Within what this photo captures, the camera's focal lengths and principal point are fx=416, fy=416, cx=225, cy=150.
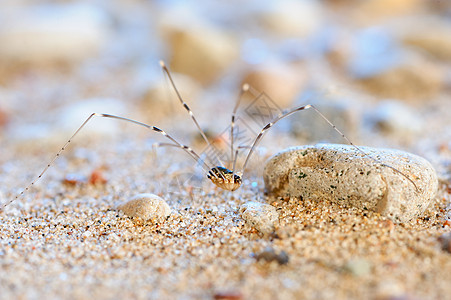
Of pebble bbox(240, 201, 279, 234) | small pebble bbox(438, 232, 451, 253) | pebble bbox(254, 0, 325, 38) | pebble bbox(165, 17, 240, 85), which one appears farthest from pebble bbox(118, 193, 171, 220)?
pebble bbox(254, 0, 325, 38)

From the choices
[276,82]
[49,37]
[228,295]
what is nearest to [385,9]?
[276,82]

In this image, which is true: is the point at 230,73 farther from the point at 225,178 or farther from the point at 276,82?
the point at 225,178

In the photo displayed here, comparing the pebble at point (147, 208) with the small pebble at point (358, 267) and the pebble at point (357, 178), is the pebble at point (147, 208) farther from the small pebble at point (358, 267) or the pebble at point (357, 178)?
the small pebble at point (358, 267)

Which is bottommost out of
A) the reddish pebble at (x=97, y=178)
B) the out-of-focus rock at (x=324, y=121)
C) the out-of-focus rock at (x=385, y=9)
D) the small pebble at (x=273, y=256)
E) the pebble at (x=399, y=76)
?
the reddish pebble at (x=97, y=178)

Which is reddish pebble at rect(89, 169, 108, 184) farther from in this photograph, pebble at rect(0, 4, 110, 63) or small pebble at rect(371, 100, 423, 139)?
pebble at rect(0, 4, 110, 63)

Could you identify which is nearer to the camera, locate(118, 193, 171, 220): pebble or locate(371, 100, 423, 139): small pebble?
locate(118, 193, 171, 220): pebble

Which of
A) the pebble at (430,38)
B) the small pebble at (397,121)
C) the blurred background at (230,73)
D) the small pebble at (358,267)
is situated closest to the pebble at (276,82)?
the blurred background at (230,73)

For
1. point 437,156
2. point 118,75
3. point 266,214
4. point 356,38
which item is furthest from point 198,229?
point 356,38
